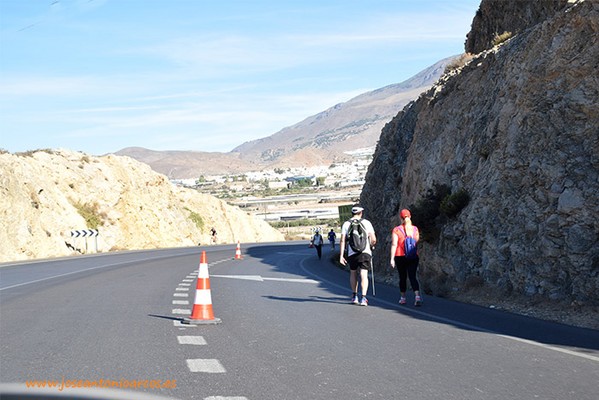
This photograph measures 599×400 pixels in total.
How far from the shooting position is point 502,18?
3434cm

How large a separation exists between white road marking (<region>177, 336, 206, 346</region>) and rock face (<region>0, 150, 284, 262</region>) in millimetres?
40005

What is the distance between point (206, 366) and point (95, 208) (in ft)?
202

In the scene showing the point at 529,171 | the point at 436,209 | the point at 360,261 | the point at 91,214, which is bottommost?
the point at 91,214

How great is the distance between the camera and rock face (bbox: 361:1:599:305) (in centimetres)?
1645

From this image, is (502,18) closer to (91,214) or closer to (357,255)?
(357,255)

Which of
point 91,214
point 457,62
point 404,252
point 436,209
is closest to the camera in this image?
point 404,252

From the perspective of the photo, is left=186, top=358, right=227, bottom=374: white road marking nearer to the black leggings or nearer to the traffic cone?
the traffic cone

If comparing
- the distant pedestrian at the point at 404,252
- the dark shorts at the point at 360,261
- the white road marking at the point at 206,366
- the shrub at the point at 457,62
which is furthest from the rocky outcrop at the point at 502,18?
the white road marking at the point at 206,366

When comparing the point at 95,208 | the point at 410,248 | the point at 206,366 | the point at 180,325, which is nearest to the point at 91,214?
the point at 95,208

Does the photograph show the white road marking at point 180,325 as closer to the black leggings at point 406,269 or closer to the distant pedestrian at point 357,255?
the distant pedestrian at point 357,255

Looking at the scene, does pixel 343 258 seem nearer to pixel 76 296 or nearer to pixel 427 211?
pixel 76 296

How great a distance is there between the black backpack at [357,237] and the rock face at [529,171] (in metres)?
3.31

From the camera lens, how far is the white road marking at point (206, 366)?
8883 mm

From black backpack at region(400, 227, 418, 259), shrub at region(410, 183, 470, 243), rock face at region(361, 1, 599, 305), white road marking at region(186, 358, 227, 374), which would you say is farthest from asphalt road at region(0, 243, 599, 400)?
shrub at region(410, 183, 470, 243)
